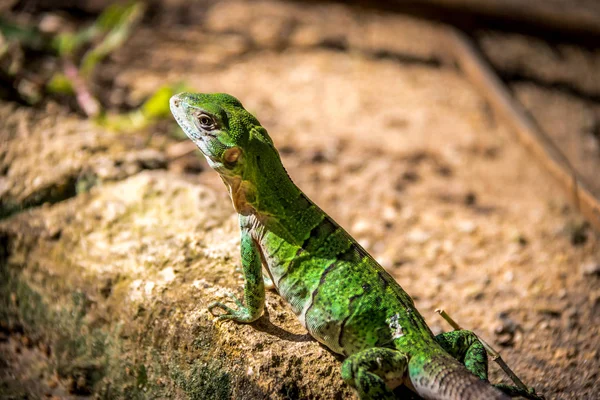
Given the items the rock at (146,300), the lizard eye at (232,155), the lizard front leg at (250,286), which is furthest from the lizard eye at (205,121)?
the rock at (146,300)

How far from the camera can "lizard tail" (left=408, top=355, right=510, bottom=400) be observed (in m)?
2.78

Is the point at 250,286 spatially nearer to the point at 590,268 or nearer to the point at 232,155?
the point at 232,155

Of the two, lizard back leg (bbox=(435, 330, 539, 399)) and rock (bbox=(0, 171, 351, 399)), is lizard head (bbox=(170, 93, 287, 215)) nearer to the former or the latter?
rock (bbox=(0, 171, 351, 399))

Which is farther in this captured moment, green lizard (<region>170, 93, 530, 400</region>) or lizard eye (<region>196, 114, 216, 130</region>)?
lizard eye (<region>196, 114, 216, 130</region>)

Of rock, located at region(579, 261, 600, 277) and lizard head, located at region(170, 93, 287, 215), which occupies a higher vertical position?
lizard head, located at region(170, 93, 287, 215)

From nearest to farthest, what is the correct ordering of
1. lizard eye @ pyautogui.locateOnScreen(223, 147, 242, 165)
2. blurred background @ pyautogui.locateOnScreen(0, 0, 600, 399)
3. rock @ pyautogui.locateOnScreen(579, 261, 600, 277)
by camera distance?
1. lizard eye @ pyautogui.locateOnScreen(223, 147, 242, 165)
2. blurred background @ pyautogui.locateOnScreen(0, 0, 600, 399)
3. rock @ pyautogui.locateOnScreen(579, 261, 600, 277)

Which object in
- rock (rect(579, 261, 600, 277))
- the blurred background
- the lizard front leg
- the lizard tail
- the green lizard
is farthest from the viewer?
rock (rect(579, 261, 600, 277))

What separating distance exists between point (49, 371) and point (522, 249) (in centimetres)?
432

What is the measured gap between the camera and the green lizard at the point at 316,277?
2.98m

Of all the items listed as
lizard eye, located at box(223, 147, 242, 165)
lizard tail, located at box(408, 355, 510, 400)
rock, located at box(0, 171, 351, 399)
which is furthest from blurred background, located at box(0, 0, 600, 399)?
lizard eye, located at box(223, 147, 242, 165)

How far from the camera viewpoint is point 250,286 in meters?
3.34

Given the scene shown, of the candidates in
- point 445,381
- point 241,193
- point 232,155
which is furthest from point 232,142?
point 445,381

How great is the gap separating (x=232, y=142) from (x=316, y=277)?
873mm

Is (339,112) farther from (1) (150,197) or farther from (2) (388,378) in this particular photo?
(2) (388,378)
